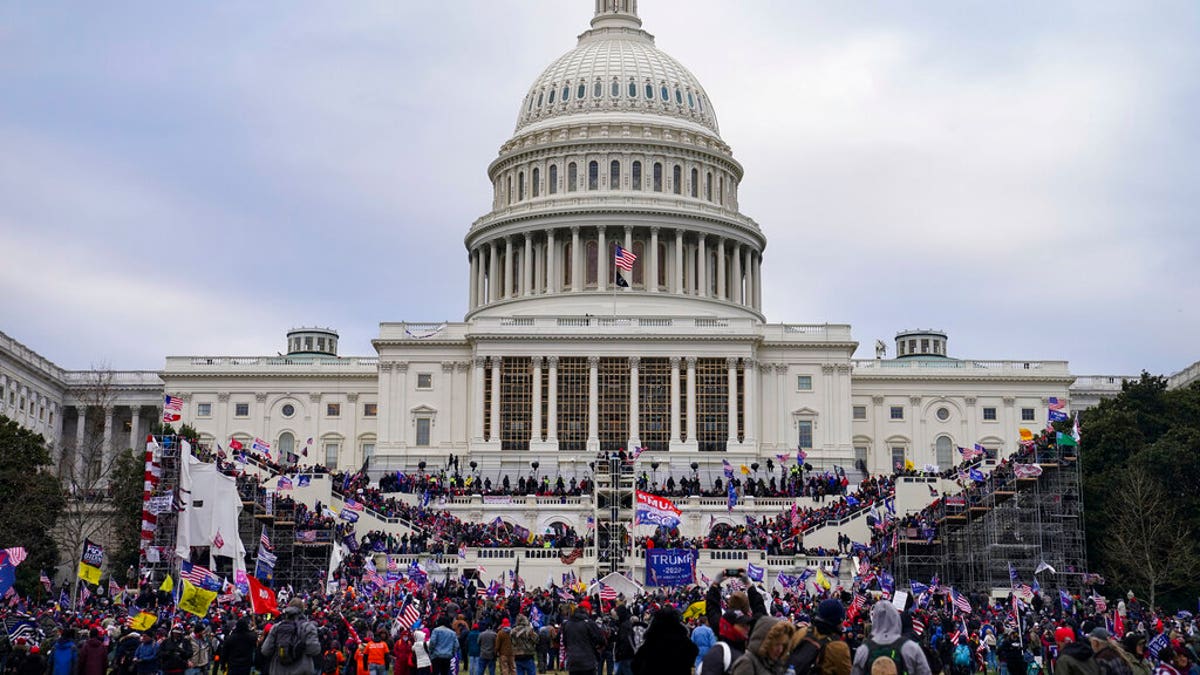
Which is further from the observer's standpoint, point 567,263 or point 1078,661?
point 567,263

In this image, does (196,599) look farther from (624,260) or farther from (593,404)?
(624,260)

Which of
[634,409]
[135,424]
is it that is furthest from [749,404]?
[135,424]

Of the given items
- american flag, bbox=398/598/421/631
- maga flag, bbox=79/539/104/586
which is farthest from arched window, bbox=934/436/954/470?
→ american flag, bbox=398/598/421/631

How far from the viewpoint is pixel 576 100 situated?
117125 mm

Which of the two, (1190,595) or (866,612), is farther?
(1190,595)

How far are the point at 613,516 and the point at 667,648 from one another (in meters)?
44.9

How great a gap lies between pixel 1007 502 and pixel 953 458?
141ft

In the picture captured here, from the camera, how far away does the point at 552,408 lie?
308 feet

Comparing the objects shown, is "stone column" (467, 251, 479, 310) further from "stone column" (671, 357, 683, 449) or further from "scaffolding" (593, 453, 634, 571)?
"scaffolding" (593, 453, 634, 571)

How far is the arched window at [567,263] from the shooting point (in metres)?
110

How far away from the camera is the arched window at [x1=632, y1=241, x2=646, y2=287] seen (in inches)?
4306

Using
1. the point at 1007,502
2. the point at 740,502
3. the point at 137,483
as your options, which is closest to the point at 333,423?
the point at 137,483

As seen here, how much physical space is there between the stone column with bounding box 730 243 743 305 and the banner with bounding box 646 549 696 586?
60.5 m

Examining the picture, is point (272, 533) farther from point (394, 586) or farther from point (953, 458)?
point (953, 458)
